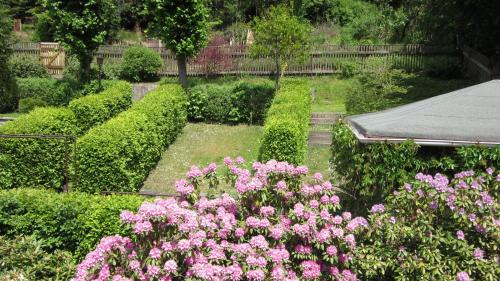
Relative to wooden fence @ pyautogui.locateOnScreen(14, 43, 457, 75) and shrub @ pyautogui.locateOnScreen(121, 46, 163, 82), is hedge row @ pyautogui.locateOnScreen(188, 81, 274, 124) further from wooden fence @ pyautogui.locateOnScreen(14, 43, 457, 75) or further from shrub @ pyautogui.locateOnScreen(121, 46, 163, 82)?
shrub @ pyautogui.locateOnScreen(121, 46, 163, 82)

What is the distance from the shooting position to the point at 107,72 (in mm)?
23969

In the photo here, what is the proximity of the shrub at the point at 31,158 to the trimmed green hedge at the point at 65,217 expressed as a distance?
9.86 feet

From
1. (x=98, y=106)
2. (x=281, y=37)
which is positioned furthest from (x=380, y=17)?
(x=98, y=106)

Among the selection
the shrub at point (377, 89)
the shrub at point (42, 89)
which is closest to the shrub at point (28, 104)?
the shrub at point (42, 89)

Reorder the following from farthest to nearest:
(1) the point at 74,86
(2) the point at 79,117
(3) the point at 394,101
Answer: (1) the point at 74,86 < (3) the point at 394,101 < (2) the point at 79,117

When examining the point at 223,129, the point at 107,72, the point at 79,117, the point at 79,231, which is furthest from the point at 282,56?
the point at 79,231

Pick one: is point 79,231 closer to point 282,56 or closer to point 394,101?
point 282,56

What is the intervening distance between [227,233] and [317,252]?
1183 mm

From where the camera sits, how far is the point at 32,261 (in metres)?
7.49

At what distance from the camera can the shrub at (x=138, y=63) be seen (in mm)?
23531

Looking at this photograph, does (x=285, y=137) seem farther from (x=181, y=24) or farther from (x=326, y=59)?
(x=326, y=59)

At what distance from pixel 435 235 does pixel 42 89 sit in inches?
764

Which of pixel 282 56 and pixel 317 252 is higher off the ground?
pixel 282 56

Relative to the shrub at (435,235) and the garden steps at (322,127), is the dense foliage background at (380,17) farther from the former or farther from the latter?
the shrub at (435,235)
